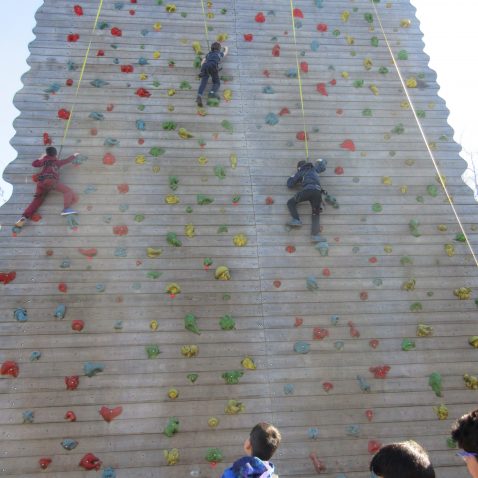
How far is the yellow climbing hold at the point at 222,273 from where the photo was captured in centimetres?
484

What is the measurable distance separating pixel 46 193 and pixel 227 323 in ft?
7.62

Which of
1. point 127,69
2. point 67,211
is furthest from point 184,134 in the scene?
point 67,211

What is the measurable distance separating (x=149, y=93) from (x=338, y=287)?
Answer: 3123mm

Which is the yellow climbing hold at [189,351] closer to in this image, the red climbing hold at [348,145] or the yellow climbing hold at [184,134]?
the yellow climbing hold at [184,134]

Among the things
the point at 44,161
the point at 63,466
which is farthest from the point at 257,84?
the point at 63,466

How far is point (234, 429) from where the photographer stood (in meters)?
4.22

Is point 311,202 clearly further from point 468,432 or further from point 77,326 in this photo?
point 468,432

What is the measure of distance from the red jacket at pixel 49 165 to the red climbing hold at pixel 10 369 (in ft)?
6.08

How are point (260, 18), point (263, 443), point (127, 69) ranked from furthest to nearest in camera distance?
point (260, 18), point (127, 69), point (263, 443)

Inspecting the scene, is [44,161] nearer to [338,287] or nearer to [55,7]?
[55,7]

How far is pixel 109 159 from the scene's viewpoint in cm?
538

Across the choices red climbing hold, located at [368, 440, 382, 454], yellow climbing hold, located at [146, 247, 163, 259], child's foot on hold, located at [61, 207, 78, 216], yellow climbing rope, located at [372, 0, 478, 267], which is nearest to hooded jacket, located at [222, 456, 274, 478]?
red climbing hold, located at [368, 440, 382, 454]

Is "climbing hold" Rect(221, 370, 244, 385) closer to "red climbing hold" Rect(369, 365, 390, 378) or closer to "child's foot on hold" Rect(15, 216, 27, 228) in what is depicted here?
"red climbing hold" Rect(369, 365, 390, 378)

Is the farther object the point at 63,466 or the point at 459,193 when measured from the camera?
the point at 459,193
